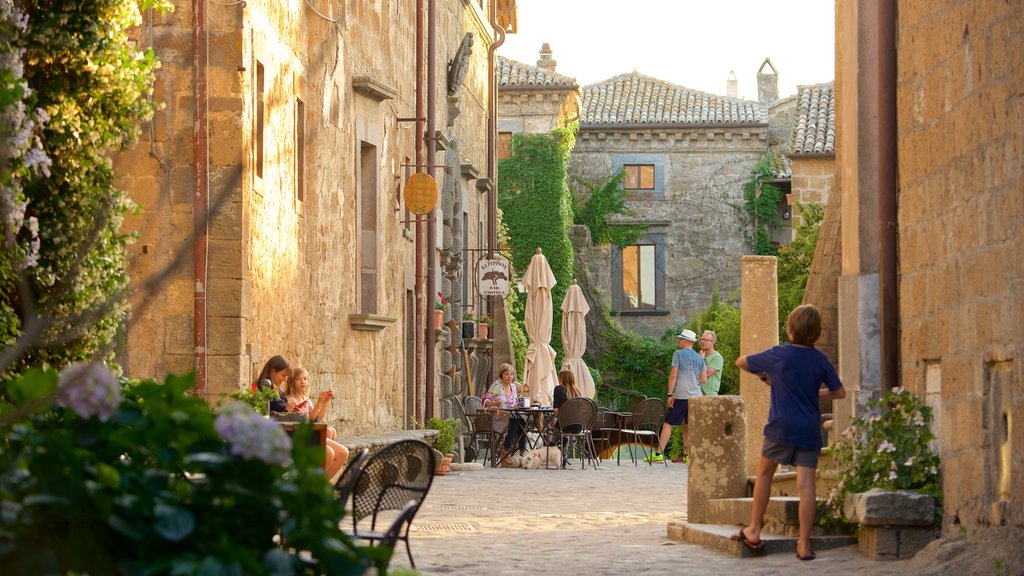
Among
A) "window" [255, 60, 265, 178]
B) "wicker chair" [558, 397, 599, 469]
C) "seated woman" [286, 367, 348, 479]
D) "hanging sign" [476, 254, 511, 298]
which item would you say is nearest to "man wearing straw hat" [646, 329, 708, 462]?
"wicker chair" [558, 397, 599, 469]

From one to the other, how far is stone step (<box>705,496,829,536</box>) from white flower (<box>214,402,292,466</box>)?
21.2 feet

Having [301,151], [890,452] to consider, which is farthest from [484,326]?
[890,452]

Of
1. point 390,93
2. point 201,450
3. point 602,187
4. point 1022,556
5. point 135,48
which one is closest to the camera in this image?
point 201,450

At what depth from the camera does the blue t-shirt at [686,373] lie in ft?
66.9

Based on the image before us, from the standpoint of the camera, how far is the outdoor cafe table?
2020 centimetres

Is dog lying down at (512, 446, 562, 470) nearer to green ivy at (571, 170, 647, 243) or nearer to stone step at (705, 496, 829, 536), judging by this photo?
stone step at (705, 496, 829, 536)

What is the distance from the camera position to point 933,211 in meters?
8.81

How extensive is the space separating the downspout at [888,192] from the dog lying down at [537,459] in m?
11.2

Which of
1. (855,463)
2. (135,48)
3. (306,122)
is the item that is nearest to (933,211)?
(855,463)

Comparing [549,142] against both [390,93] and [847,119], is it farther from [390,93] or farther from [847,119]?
[847,119]

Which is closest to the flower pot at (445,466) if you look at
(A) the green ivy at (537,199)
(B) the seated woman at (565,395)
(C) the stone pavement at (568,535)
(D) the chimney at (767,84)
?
(C) the stone pavement at (568,535)

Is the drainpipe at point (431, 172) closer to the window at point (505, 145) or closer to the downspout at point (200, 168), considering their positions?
the downspout at point (200, 168)

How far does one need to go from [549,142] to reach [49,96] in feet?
97.5

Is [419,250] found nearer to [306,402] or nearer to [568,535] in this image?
[306,402]
